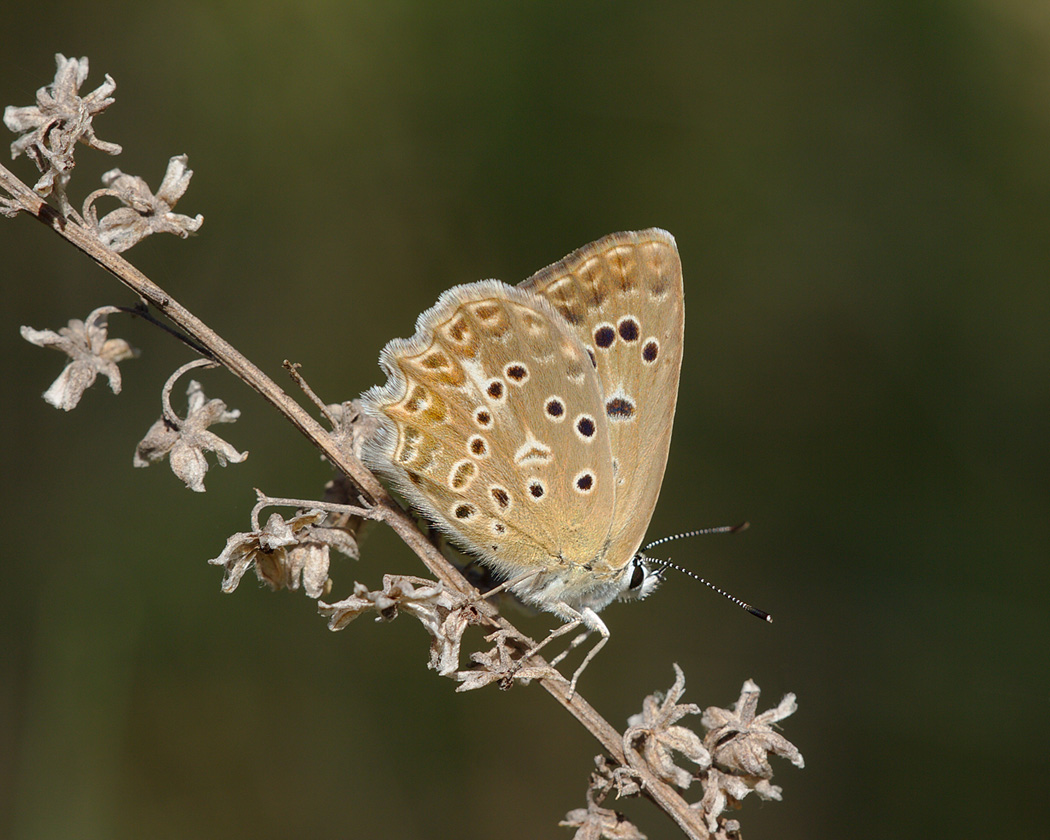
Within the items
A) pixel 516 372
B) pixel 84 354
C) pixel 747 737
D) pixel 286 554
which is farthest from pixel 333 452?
pixel 747 737

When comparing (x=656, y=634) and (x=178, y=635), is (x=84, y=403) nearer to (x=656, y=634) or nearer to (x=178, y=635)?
(x=178, y=635)

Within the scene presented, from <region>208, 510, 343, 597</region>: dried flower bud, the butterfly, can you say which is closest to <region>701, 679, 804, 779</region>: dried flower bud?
the butterfly

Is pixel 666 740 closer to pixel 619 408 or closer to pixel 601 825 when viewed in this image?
pixel 601 825

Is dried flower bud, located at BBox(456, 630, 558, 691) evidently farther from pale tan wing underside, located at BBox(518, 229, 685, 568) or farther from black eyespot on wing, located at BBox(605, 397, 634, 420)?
black eyespot on wing, located at BBox(605, 397, 634, 420)

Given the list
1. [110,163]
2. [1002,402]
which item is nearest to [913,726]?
[1002,402]

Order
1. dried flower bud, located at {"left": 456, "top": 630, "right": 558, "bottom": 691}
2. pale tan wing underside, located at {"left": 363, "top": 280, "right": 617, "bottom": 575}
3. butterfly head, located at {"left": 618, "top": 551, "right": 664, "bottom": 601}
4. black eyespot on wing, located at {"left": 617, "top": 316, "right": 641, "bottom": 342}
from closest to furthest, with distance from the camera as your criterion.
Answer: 1. dried flower bud, located at {"left": 456, "top": 630, "right": 558, "bottom": 691}
2. pale tan wing underside, located at {"left": 363, "top": 280, "right": 617, "bottom": 575}
3. black eyespot on wing, located at {"left": 617, "top": 316, "right": 641, "bottom": 342}
4. butterfly head, located at {"left": 618, "top": 551, "right": 664, "bottom": 601}

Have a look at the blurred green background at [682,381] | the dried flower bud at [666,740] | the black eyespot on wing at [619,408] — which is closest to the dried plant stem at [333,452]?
the dried flower bud at [666,740]
